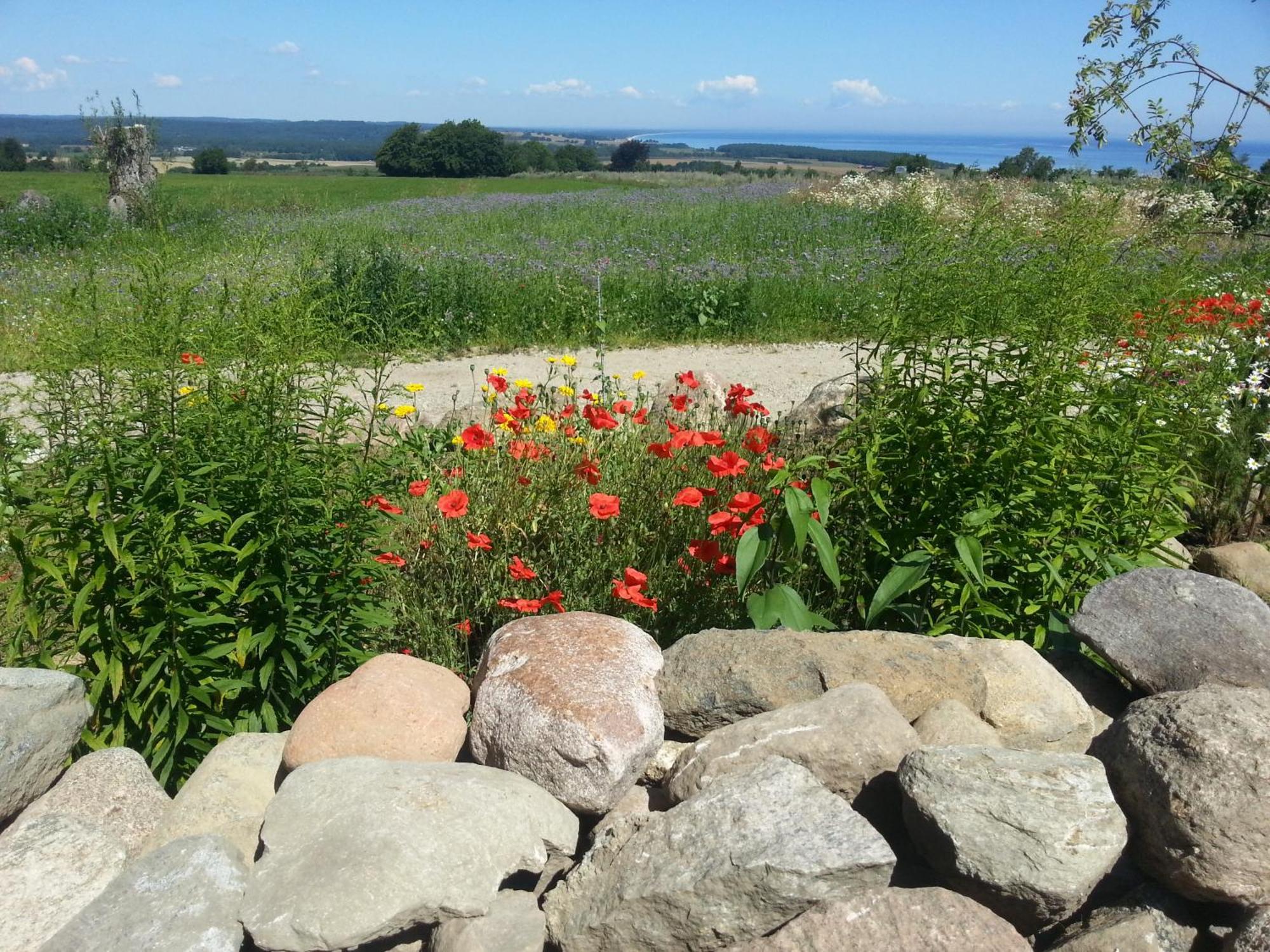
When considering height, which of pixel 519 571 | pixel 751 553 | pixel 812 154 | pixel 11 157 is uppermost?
pixel 812 154

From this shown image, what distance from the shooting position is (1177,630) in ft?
9.07

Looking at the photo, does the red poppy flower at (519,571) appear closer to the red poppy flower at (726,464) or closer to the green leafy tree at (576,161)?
the red poppy flower at (726,464)

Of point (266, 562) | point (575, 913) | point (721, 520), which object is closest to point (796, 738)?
point (575, 913)

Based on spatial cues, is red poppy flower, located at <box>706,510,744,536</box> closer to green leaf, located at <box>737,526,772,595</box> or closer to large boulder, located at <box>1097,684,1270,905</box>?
green leaf, located at <box>737,526,772,595</box>

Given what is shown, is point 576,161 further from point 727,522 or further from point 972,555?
point 972,555

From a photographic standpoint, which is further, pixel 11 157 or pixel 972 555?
pixel 11 157

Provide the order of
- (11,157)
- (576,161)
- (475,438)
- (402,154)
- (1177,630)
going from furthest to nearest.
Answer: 1. (576,161)
2. (402,154)
3. (11,157)
4. (475,438)
5. (1177,630)

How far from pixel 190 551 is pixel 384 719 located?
0.68 m

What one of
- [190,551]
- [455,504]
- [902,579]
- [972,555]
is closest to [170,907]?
[190,551]

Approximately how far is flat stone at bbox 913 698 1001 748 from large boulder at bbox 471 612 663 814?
29.0 inches

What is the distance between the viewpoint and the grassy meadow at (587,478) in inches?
106

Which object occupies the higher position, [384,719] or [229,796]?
[384,719]

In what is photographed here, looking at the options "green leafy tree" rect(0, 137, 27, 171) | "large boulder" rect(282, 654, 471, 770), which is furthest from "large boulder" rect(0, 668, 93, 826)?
"green leafy tree" rect(0, 137, 27, 171)

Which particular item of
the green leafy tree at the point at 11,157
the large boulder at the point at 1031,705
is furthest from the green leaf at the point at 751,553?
the green leafy tree at the point at 11,157
